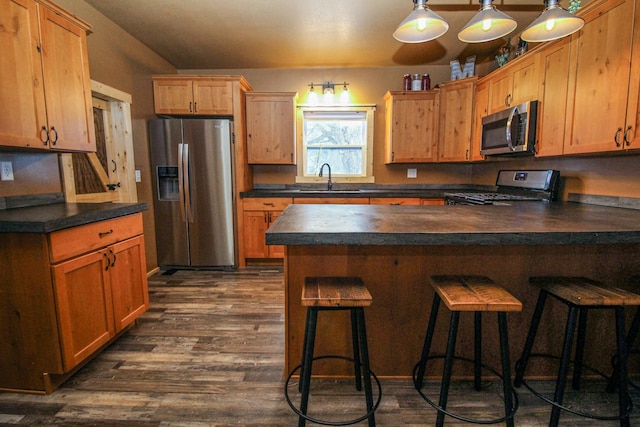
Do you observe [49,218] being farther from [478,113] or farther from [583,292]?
[478,113]

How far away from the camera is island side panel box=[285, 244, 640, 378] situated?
1.54 m

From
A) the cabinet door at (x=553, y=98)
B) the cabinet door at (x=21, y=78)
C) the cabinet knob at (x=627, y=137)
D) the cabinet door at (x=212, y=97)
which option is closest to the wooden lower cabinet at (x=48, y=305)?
the cabinet door at (x=21, y=78)

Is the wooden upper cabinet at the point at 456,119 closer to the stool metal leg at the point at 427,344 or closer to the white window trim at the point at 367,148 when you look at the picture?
the white window trim at the point at 367,148

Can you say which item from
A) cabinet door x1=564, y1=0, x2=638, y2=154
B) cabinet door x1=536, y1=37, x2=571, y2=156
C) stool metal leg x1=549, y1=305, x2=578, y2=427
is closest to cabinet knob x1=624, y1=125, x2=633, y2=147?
cabinet door x1=564, y1=0, x2=638, y2=154

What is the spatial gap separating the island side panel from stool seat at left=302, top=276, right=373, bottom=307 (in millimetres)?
204

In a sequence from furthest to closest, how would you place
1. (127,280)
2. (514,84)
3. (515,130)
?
1. (514,84)
2. (515,130)
3. (127,280)

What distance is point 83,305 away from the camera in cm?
171

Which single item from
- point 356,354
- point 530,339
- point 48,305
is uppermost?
point 48,305

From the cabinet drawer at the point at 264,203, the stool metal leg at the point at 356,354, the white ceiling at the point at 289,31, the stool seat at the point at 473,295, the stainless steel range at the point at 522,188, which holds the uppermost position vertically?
the white ceiling at the point at 289,31

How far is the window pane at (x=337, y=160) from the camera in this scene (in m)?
4.30

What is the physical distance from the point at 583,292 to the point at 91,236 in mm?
2446

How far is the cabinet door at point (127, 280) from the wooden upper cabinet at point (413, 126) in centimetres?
306

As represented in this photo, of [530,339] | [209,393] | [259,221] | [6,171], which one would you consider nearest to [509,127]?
[530,339]

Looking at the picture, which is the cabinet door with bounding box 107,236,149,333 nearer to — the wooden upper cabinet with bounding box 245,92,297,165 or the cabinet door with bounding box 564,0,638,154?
the wooden upper cabinet with bounding box 245,92,297,165
